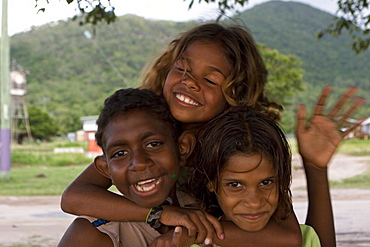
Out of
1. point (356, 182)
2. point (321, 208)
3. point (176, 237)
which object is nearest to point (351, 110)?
point (321, 208)

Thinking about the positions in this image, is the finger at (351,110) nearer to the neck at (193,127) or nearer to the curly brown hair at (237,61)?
the curly brown hair at (237,61)

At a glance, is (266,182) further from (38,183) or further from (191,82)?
(38,183)

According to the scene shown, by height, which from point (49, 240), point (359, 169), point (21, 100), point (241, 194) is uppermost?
point (241, 194)

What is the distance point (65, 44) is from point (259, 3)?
2649cm

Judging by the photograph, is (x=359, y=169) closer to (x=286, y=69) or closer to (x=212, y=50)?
(x=286, y=69)

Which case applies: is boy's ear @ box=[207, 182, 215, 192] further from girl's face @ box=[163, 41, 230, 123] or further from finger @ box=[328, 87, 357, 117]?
finger @ box=[328, 87, 357, 117]

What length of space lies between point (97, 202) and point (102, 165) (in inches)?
6.5

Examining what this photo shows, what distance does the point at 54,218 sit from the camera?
802 centimetres

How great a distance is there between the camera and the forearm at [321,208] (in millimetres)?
2059

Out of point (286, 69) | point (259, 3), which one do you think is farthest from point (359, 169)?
point (259, 3)

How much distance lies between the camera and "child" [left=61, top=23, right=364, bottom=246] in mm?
1932

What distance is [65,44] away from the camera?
4488cm

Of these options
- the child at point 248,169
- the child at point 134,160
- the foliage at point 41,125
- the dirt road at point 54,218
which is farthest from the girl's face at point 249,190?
the foliage at point 41,125

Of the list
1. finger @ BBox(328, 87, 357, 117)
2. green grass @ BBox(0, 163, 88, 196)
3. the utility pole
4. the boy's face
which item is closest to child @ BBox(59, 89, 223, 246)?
the boy's face
